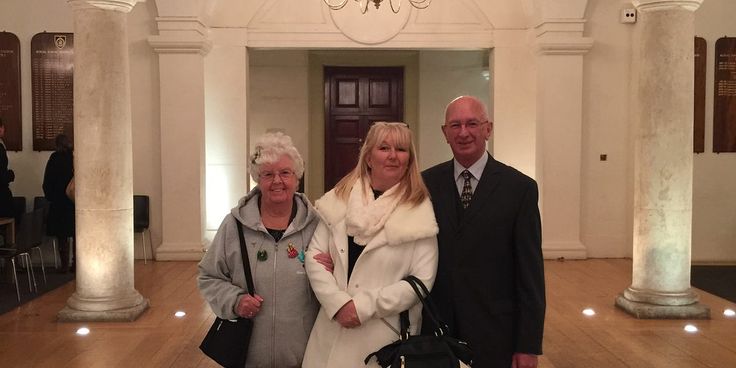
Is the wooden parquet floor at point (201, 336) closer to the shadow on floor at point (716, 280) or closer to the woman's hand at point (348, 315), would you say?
the shadow on floor at point (716, 280)

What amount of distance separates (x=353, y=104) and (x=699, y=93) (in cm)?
599

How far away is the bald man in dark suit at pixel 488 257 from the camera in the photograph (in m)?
2.66

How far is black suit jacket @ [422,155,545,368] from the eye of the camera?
8.71ft

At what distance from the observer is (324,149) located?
1319 centimetres

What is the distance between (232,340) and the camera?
257 centimetres

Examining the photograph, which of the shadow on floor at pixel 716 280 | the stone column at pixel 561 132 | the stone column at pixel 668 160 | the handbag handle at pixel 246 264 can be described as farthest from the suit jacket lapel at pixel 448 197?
the stone column at pixel 561 132

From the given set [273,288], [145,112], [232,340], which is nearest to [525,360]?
[273,288]

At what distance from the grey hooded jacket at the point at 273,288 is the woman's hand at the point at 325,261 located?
10 cm

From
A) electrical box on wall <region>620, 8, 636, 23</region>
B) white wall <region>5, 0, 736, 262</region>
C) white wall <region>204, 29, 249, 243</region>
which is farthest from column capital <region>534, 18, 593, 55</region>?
white wall <region>204, 29, 249, 243</region>

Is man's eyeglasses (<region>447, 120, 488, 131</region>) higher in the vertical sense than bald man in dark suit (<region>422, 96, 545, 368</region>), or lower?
higher

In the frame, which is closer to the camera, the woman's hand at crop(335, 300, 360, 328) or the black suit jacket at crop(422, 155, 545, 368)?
the woman's hand at crop(335, 300, 360, 328)

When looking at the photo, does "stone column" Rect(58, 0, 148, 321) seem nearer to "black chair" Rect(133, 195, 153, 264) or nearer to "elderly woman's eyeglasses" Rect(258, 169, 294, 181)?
"black chair" Rect(133, 195, 153, 264)

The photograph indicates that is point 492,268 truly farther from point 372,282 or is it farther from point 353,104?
point 353,104

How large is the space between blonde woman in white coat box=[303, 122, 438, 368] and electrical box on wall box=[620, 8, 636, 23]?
7548mm
